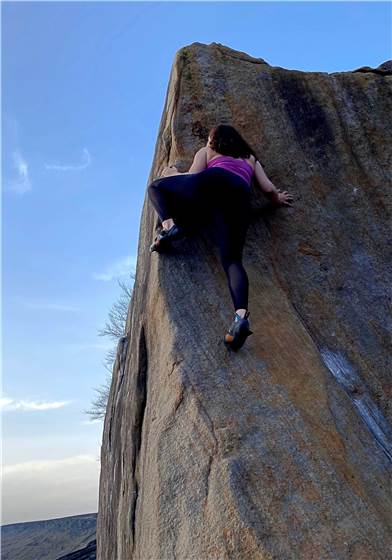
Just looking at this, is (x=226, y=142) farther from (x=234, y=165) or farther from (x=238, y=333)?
(x=238, y=333)

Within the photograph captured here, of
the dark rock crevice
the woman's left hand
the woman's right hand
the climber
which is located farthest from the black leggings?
the dark rock crevice

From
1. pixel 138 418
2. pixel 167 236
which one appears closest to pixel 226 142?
pixel 167 236

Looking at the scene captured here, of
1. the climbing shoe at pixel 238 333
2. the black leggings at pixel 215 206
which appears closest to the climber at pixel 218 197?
the black leggings at pixel 215 206

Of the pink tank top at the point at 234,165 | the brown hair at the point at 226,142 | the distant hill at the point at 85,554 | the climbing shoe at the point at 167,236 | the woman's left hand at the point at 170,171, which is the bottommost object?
the climbing shoe at the point at 167,236

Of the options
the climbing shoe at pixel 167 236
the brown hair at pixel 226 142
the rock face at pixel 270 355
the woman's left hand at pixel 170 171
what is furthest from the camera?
the woman's left hand at pixel 170 171

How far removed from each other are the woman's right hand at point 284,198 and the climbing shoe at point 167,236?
1302 mm

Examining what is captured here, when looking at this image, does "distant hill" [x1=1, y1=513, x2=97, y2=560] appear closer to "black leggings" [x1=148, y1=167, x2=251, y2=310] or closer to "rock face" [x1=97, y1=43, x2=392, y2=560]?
"rock face" [x1=97, y1=43, x2=392, y2=560]

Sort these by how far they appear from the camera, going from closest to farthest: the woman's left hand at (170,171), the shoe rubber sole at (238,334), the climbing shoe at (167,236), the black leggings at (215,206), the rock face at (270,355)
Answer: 1. the rock face at (270,355)
2. the shoe rubber sole at (238,334)
3. the black leggings at (215,206)
4. the climbing shoe at (167,236)
5. the woman's left hand at (170,171)

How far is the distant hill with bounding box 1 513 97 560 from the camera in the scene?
65.0 ft

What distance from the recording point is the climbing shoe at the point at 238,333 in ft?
16.2

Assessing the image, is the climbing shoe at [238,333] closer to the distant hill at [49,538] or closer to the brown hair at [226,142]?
the brown hair at [226,142]

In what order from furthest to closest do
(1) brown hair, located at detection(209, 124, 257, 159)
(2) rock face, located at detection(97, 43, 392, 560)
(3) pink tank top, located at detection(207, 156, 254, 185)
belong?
(1) brown hair, located at detection(209, 124, 257, 159) → (3) pink tank top, located at detection(207, 156, 254, 185) → (2) rock face, located at detection(97, 43, 392, 560)

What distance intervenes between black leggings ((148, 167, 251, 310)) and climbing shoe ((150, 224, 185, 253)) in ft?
0.68

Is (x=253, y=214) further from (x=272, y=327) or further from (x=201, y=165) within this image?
(x=272, y=327)
